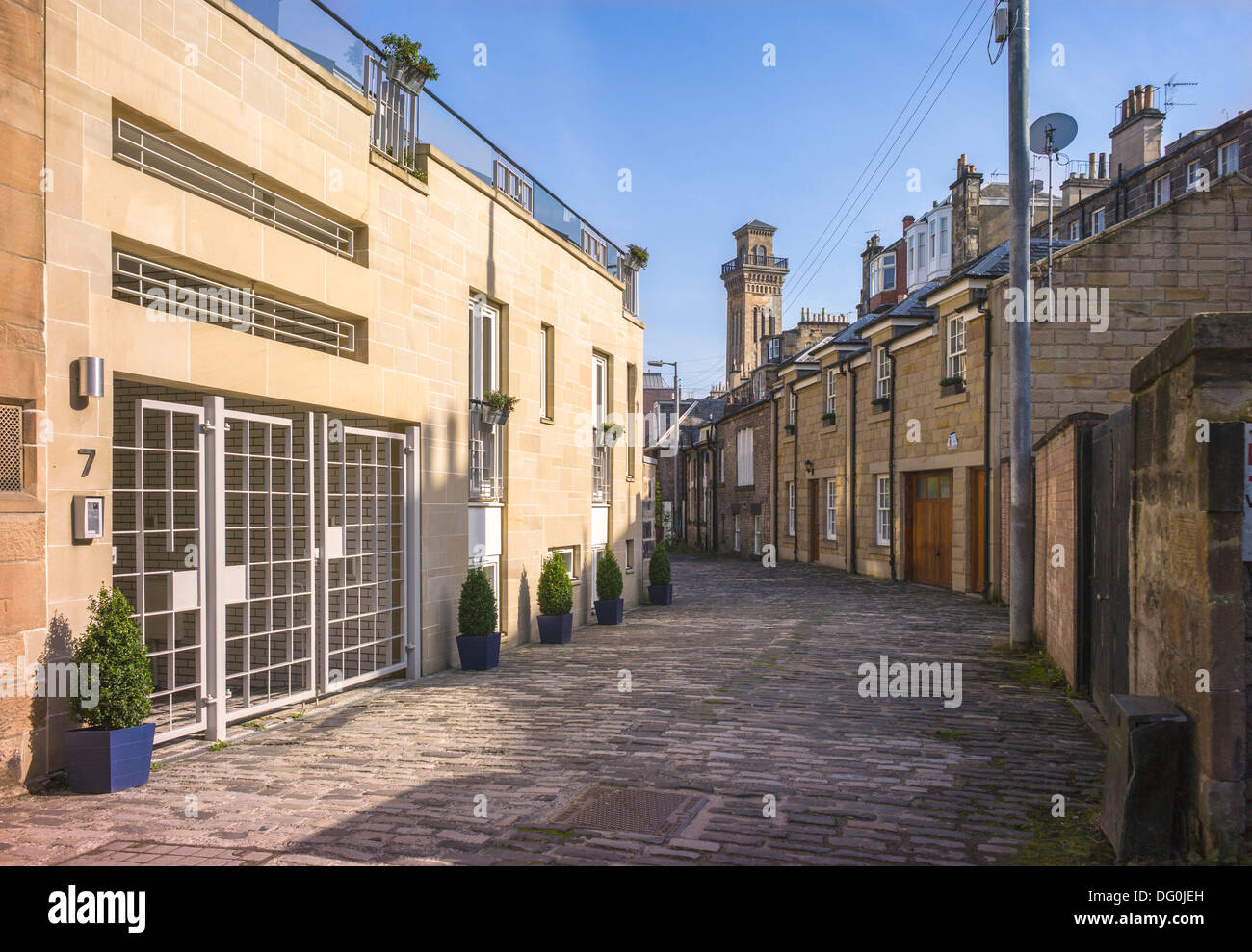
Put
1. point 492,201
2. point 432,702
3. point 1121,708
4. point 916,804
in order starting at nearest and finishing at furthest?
point 1121,708 < point 916,804 < point 432,702 < point 492,201

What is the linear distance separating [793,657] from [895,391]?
45.4 ft

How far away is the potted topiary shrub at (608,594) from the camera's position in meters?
16.3

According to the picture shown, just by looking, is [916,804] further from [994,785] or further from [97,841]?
[97,841]

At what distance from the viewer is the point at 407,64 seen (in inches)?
408

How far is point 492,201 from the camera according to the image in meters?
12.6

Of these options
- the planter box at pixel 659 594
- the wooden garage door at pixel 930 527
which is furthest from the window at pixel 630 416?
the wooden garage door at pixel 930 527

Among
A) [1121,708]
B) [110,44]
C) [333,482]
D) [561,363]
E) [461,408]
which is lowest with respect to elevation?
[1121,708]

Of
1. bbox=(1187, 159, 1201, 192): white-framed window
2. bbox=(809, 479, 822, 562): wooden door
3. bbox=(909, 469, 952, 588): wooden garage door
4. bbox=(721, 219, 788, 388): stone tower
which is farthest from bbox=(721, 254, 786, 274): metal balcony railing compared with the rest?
bbox=(909, 469, 952, 588): wooden garage door

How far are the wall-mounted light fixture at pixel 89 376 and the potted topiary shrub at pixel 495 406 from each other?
20.3 feet

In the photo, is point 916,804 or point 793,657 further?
point 793,657

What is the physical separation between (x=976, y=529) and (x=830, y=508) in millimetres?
10346

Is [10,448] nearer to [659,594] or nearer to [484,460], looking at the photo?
[484,460]

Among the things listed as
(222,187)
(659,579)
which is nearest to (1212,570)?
(222,187)
